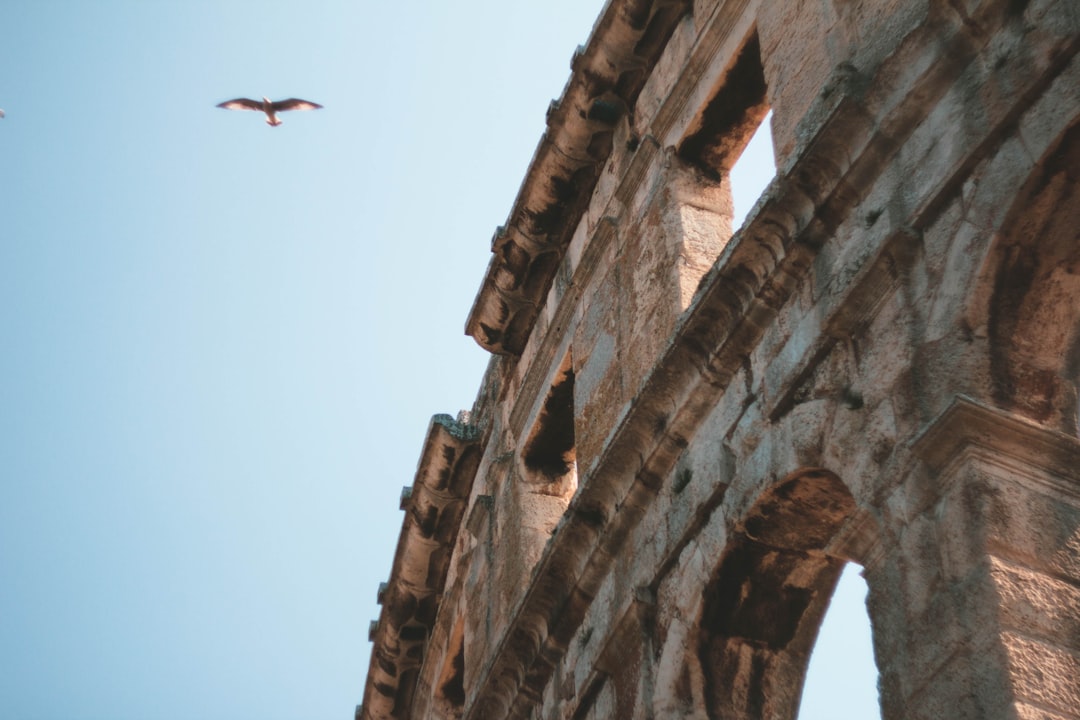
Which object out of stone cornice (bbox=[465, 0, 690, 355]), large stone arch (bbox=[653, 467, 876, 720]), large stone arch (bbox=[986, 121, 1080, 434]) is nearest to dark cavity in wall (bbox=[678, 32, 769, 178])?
stone cornice (bbox=[465, 0, 690, 355])

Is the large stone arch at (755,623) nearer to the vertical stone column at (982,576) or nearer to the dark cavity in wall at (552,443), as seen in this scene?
the vertical stone column at (982,576)

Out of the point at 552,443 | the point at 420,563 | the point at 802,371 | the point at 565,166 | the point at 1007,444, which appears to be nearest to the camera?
the point at 1007,444

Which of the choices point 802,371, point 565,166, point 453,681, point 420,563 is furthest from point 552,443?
point 802,371

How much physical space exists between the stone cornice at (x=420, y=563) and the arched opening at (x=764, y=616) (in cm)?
451

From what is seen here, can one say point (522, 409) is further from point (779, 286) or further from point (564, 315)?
point (779, 286)

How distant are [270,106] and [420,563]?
3.56 meters

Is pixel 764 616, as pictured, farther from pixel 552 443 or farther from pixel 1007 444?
pixel 552 443

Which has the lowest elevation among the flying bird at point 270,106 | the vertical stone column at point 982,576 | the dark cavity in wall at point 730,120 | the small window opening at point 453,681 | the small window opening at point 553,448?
the vertical stone column at point 982,576

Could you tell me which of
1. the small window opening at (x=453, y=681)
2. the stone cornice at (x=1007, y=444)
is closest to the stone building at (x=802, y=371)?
the stone cornice at (x=1007, y=444)

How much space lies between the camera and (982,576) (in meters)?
4.54

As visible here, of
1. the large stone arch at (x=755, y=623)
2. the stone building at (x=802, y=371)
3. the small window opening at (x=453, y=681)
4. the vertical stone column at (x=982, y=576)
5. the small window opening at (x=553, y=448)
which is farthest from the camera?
the small window opening at (x=453, y=681)

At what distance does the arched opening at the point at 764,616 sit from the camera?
6.05 meters

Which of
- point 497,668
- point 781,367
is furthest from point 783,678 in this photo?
point 497,668

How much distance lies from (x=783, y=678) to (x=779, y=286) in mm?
1343
